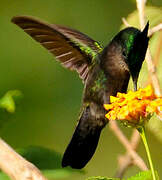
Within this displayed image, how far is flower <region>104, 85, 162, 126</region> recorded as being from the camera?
1.85 m

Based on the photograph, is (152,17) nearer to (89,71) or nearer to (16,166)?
(89,71)

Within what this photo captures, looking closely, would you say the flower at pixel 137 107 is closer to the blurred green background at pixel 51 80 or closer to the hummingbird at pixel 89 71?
the hummingbird at pixel 89 71

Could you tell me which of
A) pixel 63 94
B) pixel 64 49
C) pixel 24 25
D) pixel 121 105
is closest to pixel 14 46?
pixel 63 94

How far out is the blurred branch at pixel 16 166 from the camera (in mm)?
1584

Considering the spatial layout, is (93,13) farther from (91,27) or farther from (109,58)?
→ (109,58)

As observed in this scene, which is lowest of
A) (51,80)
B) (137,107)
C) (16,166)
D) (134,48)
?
(51,80)

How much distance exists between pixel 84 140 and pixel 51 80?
1.03 m

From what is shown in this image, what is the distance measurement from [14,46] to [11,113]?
133 cm

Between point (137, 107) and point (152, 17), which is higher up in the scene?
point (152, 17)

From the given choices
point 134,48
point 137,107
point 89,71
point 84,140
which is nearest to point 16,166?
point 137,107

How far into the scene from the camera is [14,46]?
350 centimetres

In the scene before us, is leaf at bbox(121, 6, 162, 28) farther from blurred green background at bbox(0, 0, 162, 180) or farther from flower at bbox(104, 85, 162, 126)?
flower at bbox(104, 85, 162, 126)

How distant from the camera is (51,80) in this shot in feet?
11.3

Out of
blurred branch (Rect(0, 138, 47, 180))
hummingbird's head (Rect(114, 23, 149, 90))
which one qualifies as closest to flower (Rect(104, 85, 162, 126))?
hummingbird's head (Rect(114, 23, 149, 90))
